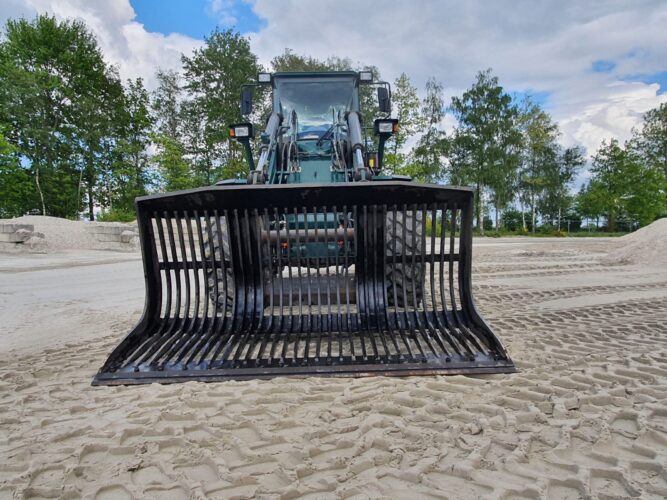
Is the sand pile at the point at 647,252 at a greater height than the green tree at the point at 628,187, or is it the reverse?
the green tree at the point at 628,187

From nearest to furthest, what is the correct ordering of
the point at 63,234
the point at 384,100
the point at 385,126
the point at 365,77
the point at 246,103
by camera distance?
the point at 385,126 < the point at 246,103 < the point at 384,100 < the point at 365,77 < the point at 63,234

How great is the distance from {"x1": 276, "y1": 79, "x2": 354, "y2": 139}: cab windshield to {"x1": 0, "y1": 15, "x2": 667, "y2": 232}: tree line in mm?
16078

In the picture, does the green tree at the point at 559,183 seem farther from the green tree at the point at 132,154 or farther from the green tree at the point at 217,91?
the green tree at the point at 132,154

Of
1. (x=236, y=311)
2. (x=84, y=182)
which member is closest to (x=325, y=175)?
(x=236, y=311)

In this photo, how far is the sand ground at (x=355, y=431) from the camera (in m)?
1.33

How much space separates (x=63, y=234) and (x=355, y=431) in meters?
15.1

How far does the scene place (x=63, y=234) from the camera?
13531 mm

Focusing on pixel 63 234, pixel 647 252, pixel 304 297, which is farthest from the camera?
pixel 63 234

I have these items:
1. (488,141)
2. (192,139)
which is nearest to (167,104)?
(192,139)

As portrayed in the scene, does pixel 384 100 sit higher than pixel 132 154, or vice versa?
pixel 132 154

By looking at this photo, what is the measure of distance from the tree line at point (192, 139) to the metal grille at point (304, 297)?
18.6 m

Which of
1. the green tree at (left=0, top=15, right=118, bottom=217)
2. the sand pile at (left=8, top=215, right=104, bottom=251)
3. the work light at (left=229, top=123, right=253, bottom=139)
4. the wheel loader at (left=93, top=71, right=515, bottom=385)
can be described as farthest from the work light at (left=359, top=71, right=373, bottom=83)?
the green tree at (left=0, top=15, right=118, bottom=217)

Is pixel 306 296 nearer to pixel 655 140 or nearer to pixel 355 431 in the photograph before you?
pixel 355 431

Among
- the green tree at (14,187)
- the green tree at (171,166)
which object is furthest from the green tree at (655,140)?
the green tree at (14,187)
